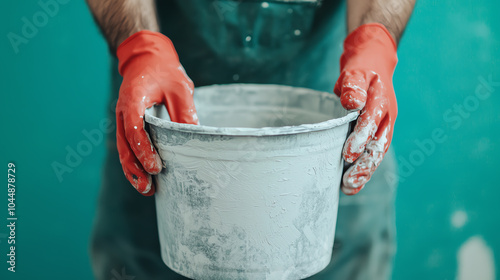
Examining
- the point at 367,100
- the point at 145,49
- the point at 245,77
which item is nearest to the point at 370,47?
the point at 367,100

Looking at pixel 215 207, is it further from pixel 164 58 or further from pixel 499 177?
pixel 499 177

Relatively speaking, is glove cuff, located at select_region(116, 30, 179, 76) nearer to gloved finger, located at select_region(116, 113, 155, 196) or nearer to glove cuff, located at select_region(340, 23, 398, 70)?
gloved finger, located at select_region(116, 113, 155, 196)

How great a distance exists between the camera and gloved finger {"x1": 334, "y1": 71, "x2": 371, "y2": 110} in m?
0.86

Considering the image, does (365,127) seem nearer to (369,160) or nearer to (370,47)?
(369,160)

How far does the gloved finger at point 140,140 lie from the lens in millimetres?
838

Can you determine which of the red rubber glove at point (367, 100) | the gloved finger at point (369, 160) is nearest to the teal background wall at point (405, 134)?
the red rubber glove at point (367, 100)

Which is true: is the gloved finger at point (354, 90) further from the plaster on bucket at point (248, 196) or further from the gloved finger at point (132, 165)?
the gloved finger at point (132, 165)

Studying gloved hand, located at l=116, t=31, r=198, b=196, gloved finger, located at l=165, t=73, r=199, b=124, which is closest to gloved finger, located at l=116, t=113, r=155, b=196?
gloved hand, located at l=116, t=31, r=198, b=196

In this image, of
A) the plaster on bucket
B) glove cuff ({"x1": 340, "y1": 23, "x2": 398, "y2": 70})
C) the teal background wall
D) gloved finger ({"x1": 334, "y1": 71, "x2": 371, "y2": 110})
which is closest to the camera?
the plaster on bucket

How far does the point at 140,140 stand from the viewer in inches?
33.0

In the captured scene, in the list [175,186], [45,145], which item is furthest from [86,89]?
[175,186]

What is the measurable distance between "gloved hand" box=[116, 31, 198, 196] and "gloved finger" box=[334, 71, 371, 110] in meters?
0.30

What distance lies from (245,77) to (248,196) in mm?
542

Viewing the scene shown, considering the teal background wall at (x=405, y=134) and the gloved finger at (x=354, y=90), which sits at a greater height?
the gloved finger at (x=354, y=90)
